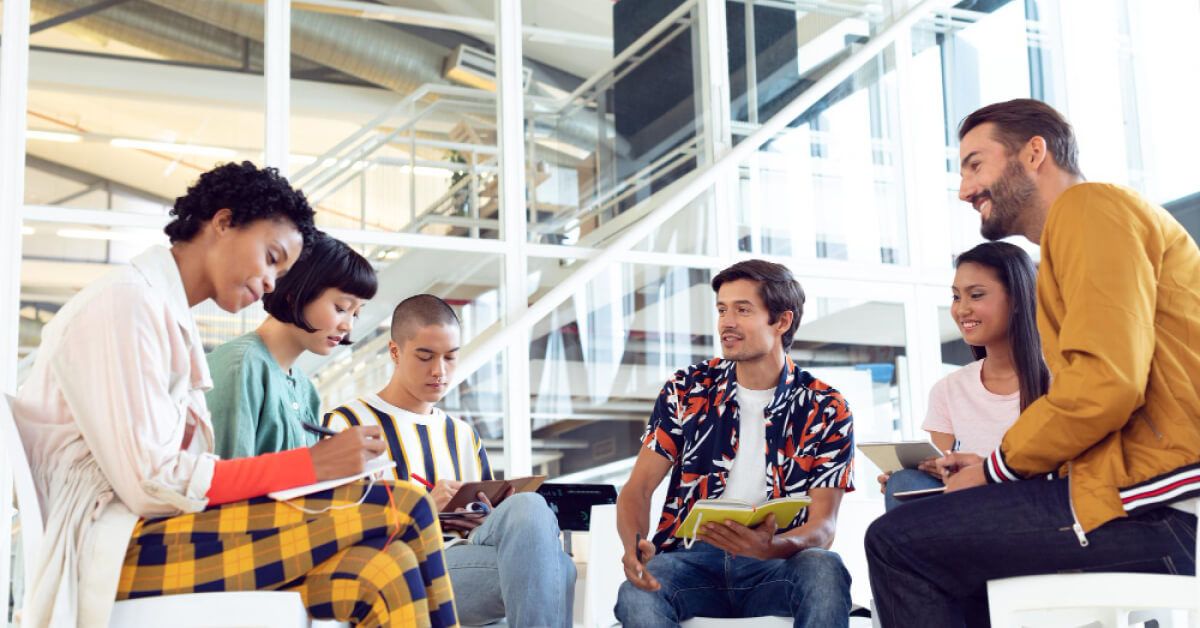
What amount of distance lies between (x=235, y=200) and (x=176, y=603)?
0.73 meters

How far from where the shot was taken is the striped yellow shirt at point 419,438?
10.7 feet

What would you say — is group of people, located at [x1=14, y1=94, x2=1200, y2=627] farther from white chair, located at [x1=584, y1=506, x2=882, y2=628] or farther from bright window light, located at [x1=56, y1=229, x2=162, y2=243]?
bright window light, located at [x1=56, y1=229, x2=162, y2=243]

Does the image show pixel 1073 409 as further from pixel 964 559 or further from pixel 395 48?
pixel 395 48

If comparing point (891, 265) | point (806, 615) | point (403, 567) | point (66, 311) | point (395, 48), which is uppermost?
point (395, 48)

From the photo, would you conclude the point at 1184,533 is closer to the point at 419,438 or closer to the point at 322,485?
the point at 322,485

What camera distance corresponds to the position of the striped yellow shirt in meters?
3.27

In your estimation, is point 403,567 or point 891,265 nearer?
point 403,567

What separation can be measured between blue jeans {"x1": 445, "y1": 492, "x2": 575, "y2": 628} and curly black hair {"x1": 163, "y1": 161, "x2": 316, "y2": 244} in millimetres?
930

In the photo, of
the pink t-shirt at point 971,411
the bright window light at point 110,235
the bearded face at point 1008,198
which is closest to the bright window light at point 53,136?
the bright window light at point 110,235

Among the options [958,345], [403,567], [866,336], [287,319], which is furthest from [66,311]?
[958,345]

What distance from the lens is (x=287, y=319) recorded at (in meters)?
2.96

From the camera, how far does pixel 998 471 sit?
7.45ft

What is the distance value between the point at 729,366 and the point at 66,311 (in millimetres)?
1703

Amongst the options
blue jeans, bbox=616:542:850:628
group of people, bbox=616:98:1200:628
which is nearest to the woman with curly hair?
blue jeans, bbox=616:542:850:628
